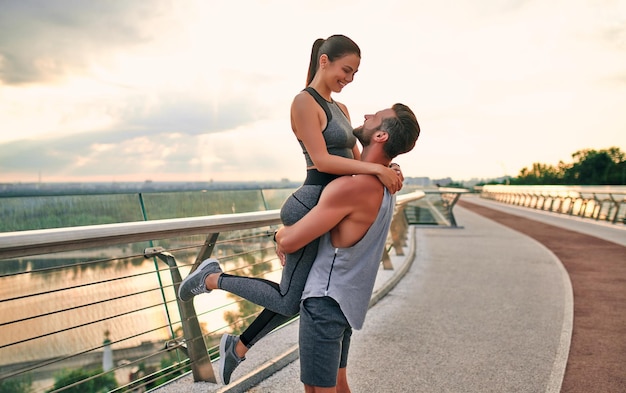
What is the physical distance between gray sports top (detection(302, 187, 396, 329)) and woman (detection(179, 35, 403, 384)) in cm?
7

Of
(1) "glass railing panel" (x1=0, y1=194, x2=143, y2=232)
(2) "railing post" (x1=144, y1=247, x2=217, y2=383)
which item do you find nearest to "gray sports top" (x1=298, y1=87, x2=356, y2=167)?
(1) "glass railing panel" (x1=0, y1=194, x2=143, y2=232)

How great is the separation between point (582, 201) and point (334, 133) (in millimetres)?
24184

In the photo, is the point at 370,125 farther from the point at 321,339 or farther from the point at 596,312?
the point at 596,312

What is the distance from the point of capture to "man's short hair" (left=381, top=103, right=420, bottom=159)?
225cm

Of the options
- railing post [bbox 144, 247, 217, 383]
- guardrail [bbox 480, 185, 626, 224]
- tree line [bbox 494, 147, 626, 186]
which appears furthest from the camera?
tree line [bbox 494, 147, 626, 186]

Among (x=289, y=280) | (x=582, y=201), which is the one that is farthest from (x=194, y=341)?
(x=582, y=201)

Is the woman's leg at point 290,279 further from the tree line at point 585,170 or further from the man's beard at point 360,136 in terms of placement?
the tree line at point 585,170

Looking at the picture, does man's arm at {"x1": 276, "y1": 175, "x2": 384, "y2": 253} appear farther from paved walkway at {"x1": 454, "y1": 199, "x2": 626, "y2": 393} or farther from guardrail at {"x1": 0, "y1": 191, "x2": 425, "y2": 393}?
paved walkway at {"x1": 454, "y1": 199, "x2": 626, "y2": 393}

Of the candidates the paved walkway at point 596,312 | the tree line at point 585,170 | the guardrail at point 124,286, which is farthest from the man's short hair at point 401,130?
the tree line at point 585,170

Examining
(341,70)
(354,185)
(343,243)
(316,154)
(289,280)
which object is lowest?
(289,280)

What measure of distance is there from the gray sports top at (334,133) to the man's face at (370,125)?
0.20ft

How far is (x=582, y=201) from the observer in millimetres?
23703

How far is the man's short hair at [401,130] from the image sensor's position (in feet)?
7.38

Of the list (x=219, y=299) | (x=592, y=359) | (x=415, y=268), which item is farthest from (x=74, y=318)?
(x=415, y=268)
